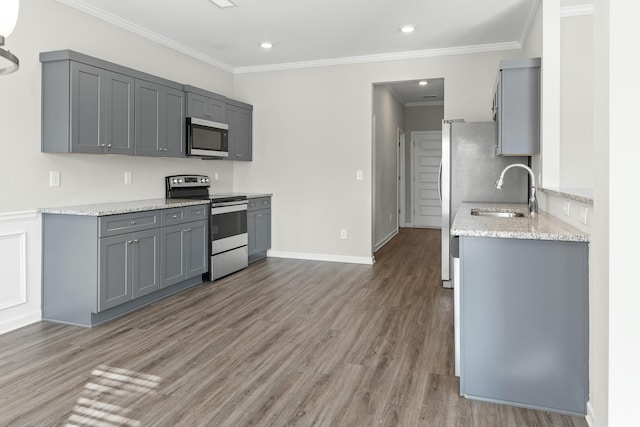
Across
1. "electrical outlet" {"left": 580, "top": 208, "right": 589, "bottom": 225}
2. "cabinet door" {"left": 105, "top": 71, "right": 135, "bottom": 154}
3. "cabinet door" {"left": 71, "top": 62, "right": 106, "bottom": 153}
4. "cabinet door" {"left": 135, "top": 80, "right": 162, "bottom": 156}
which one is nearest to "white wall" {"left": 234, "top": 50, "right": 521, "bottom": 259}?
"cabinet door" {"left": 135, "top": 80, "right": 162, "bottom": 156}

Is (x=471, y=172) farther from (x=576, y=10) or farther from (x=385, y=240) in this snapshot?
(x=385, y=240)

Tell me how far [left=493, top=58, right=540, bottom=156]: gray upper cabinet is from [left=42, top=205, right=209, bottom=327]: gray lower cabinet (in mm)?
3017

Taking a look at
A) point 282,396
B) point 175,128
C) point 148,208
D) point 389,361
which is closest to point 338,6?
point 175,128

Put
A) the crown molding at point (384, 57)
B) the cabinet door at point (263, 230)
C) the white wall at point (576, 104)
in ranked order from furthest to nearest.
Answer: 1. the cabinet door at point (263, 230)
2. the crown molding at point (384, 57)
3. the white wall at point (576, 104)

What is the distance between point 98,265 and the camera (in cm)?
336

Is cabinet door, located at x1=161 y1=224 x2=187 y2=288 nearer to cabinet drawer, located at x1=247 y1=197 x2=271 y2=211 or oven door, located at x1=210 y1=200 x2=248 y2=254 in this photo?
oven door, located at x1=210 y1=200 x2=248 y2=254

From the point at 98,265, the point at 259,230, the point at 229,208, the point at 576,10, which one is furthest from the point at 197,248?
the point at 576,10

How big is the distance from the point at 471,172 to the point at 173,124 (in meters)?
3.07

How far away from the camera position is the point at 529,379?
87.4 inches

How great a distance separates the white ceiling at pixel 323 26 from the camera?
3.96m

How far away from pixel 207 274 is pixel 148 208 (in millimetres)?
1259

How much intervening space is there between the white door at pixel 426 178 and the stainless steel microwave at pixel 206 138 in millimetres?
5269
